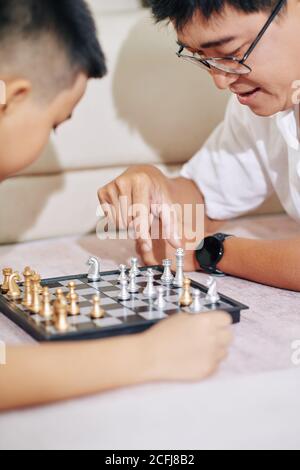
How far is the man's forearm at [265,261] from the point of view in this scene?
4.71 feet

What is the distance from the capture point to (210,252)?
1568 millimetres

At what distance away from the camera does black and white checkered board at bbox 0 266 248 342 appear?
1.12 m

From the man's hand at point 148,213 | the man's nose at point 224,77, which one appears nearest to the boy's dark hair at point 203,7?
the man's nose at point 224,77

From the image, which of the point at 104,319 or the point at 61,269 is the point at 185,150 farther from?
the point at 104,319

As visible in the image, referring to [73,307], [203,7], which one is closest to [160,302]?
[73,307]

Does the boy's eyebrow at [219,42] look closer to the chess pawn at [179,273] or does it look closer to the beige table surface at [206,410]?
the chess pawn at [179,273]

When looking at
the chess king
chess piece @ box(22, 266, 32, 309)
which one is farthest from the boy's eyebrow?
chess piece @ box(22, 266, 32, 309)

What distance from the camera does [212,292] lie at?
128 centimetres

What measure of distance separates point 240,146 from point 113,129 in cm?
38

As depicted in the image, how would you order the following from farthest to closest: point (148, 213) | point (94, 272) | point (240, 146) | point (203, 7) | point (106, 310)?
point (240, 146)
point (148, 213)
point (94, 272)
point (203, 7)
point (106, 310)

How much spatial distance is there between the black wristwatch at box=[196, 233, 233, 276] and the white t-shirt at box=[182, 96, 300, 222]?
30cm

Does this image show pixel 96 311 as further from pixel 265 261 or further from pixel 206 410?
pixel 265 261

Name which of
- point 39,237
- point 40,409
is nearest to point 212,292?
point 40,409

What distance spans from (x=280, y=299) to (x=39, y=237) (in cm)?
83
